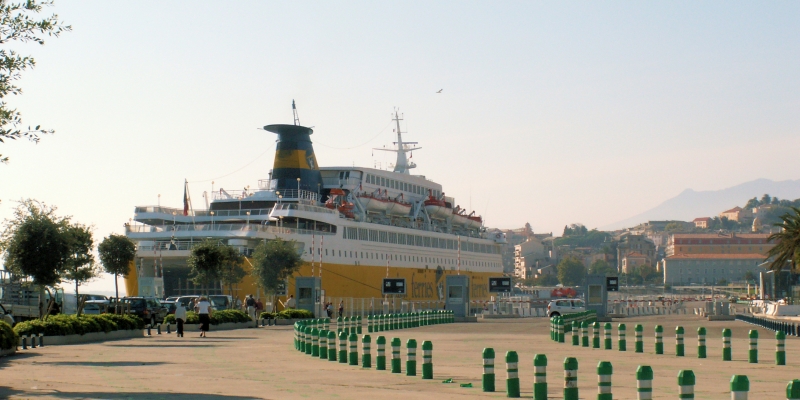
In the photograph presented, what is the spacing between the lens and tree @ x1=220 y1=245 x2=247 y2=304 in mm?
53053

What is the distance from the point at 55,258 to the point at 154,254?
105ft

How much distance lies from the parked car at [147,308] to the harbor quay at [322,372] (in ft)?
49.3

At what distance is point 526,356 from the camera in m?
22.2

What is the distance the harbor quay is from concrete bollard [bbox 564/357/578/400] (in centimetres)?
124

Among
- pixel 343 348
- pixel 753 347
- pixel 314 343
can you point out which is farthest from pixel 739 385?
pixel 314 343

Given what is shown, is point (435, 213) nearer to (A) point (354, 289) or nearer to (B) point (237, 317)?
(A) point (354, 289)

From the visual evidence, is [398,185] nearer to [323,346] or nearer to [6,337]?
[6,337]

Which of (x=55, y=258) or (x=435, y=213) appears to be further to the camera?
(x=435, y=213)

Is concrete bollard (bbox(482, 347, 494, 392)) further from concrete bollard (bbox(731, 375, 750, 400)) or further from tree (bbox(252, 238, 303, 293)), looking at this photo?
tree (bbox(252, 238, 303, 293))

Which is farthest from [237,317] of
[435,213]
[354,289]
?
[435,213]

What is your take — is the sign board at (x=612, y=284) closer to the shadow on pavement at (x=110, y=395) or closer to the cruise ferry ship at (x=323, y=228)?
the cruise ferry ship at (x=323, y=228)

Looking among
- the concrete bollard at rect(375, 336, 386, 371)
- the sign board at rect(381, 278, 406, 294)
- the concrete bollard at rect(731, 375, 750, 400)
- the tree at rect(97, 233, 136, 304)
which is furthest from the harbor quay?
the sign board at rect(381, 278, 406, 294)

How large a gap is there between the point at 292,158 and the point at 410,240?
12.7m

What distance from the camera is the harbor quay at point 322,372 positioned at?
14047mm
